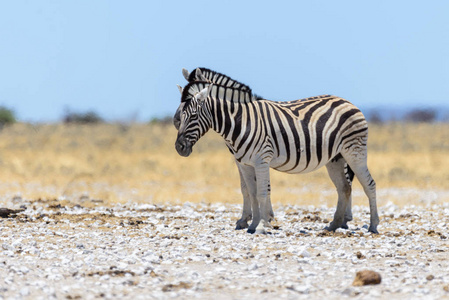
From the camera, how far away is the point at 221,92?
13.4 metres

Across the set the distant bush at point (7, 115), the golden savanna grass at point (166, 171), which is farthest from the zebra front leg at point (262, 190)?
the distant bush at point (7, 115)

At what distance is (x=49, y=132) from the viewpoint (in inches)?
2018

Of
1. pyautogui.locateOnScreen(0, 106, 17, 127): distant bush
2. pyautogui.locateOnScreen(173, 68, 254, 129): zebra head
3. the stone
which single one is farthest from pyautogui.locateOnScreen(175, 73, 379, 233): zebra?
pyautogui.locateOnScreen(0, 106, 17, 127): distant bush

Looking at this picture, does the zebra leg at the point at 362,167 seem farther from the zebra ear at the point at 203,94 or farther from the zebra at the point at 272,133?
the zebra ear at the point at 203,94

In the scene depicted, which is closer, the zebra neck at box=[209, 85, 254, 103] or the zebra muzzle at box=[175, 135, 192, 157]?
the zebra muzzle at box=[175, 135, 192, 157]

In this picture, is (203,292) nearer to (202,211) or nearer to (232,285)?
(232,285)

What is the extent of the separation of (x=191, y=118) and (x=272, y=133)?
61.8 inches

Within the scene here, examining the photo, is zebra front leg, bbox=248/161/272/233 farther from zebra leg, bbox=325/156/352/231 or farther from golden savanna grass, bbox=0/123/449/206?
golden savanna grass, bbox=0/123/449/206

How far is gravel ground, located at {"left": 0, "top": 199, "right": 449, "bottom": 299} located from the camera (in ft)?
27.7

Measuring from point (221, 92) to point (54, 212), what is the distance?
5.75m

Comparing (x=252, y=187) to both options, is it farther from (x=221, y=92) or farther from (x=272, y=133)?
(x=221, y=92)

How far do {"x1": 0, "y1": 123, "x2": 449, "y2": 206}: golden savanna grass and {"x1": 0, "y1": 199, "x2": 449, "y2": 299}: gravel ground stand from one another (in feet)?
20.2

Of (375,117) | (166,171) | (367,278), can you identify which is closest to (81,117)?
(375,117)

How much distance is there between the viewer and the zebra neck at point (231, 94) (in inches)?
526
